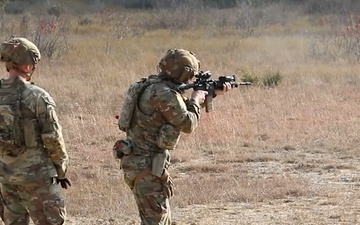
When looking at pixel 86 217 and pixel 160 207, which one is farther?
pixel 86 217

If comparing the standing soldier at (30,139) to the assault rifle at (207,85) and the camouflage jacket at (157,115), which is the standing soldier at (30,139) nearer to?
the camouflage jacket at (157,115)

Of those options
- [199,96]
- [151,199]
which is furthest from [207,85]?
[151,199]

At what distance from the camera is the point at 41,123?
4.72 metres

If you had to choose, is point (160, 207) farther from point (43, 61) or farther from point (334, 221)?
point (43, 61)

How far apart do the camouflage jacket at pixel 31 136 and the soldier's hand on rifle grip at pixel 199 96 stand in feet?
3.09

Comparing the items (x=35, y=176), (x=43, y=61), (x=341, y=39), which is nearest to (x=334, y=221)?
(x=35, y=176)

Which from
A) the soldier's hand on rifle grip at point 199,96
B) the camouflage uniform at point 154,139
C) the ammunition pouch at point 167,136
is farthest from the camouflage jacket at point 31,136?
the soldier's hand on rifle grip at point 199,96

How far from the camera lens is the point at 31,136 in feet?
15.4

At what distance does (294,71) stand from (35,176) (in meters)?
13.2

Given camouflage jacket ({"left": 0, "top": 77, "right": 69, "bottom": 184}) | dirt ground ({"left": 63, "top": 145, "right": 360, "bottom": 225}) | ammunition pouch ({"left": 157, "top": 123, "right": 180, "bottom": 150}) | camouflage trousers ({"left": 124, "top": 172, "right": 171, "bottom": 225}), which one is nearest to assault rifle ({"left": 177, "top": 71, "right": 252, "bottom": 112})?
ammunition pouch ({"left": 157, "top": 123, "right": 180, "bottom": 150})

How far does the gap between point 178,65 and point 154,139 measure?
0.49 metres

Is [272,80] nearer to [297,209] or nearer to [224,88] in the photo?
[297,209]

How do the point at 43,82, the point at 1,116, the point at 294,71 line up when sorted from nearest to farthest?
1. the point at 1,116
2. the point at 43,82
3. the point at 294,71

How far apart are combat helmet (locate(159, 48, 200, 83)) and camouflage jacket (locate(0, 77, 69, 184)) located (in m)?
0.76
